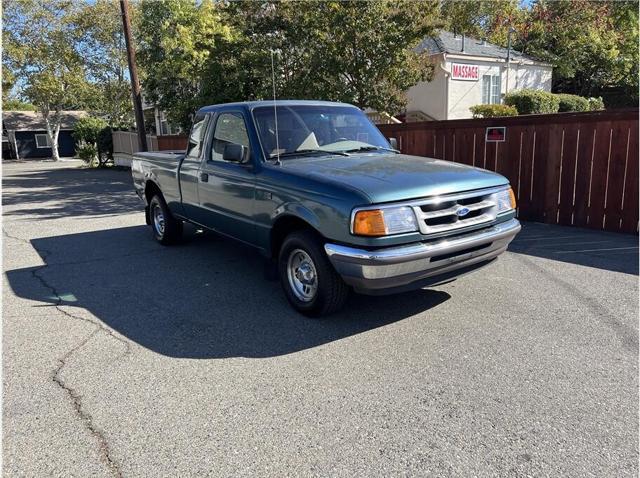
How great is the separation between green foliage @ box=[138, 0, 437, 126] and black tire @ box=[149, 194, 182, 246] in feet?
18.1

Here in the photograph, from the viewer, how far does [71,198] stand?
14.1 metres

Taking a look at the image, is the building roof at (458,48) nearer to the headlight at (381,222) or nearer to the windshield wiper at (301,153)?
the windshield wiper at (301,153)

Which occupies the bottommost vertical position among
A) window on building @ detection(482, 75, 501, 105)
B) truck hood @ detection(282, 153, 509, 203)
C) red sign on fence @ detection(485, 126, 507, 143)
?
truck hood @ detection(282, 153, 509, 203)

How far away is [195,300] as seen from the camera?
522 centimetres

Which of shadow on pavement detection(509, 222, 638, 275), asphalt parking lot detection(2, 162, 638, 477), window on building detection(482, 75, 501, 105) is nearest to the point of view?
asphalt parking lot detection(2, 162, 638, 477)

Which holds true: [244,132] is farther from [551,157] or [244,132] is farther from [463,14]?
[463,14]

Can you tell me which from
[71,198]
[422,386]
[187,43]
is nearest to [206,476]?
[422,386]

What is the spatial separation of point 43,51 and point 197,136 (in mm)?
34206

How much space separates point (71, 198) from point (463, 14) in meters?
30.8

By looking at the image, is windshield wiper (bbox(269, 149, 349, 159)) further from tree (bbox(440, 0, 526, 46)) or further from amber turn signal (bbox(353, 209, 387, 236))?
tree (bbox(440, 0, 526, 46))

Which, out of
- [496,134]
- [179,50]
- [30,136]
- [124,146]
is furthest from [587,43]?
[30,136]

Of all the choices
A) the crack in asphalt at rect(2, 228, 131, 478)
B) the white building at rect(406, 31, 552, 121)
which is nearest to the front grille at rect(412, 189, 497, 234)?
the crack in asphalt at rect(2, 228, 131, 478)

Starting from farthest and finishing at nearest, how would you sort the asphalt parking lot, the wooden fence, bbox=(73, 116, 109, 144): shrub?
bbox=(73, 116, 109, 144): shrub, the wooden fence, the asphalt parking lot

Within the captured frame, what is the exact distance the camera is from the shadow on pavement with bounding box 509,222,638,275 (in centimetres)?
617
